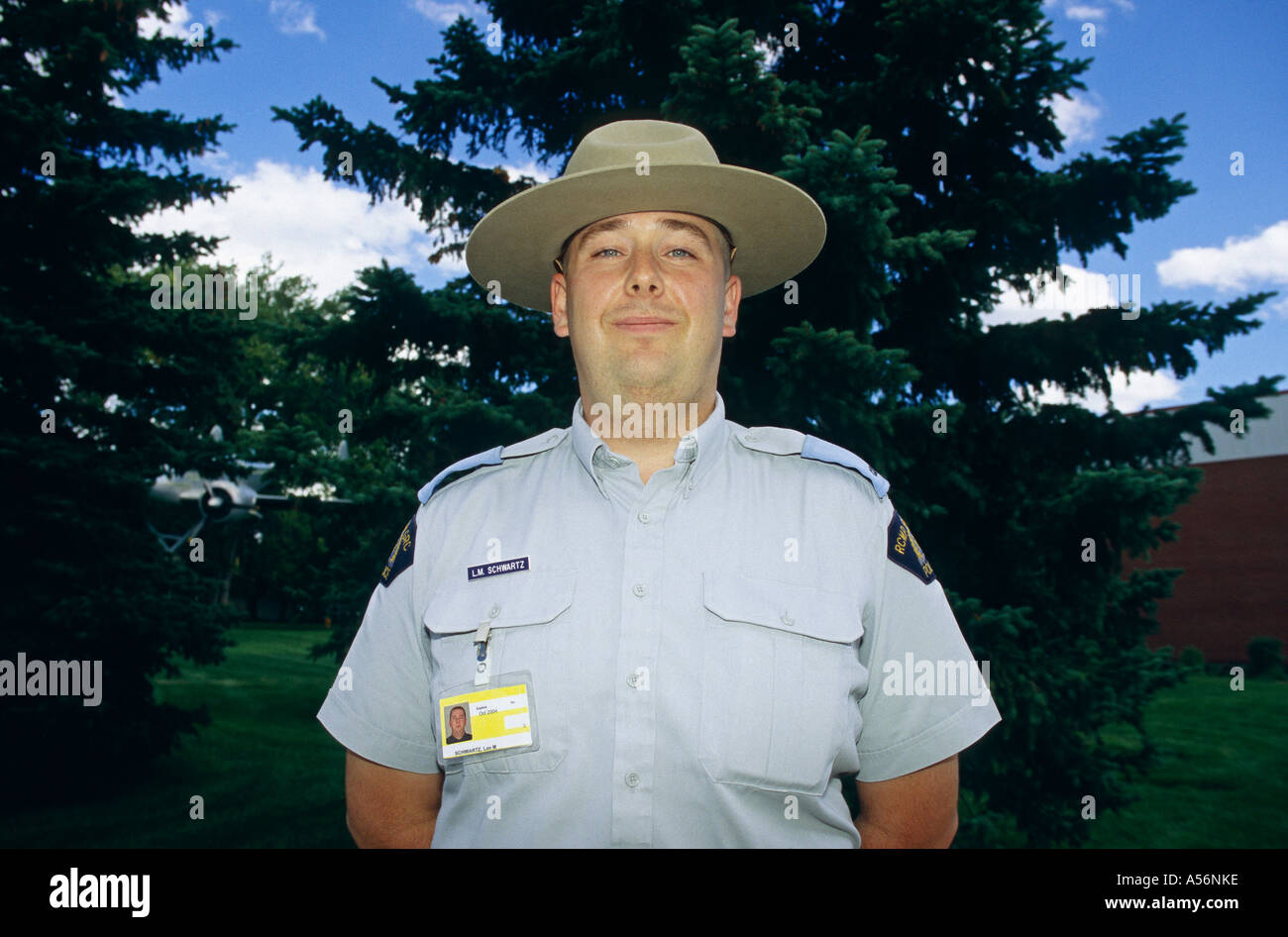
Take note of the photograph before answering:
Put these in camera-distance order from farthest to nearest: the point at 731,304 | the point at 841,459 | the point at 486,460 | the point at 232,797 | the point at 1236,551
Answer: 1. the point at 1236,551
2. the point at 232,797
3. the point at 731,304
4. the point at 486,460
5. the point at 841,459

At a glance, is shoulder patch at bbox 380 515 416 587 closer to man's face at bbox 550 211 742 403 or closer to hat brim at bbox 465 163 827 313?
man's face at bbox 550 211 742 403

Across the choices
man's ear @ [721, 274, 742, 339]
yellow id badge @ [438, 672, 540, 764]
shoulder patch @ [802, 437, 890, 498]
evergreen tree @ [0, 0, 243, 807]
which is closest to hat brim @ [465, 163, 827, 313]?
man's ear @ [721, 274, 742, 339]

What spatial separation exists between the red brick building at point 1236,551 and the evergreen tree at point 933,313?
1071 inches

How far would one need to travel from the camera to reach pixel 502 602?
2.21m

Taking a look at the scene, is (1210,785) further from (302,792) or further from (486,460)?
(486,460)

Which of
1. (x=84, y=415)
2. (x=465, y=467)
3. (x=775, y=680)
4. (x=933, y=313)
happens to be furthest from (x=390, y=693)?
(x=84, y=415)

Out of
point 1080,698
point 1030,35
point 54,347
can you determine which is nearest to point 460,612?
point 1080,698

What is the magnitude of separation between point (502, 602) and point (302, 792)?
10.2 meters

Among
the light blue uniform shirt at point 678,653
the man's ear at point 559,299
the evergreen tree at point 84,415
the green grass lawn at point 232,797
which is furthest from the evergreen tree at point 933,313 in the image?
the evergreen tree at point 84,415

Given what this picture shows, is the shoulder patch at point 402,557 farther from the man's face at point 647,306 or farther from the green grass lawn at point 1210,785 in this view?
the green grass lawn at point 1210,785

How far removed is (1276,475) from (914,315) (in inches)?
1222

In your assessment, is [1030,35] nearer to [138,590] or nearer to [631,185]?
[631,185]

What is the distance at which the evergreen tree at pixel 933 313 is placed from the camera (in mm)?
5562

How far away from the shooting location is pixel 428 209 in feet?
25.6
